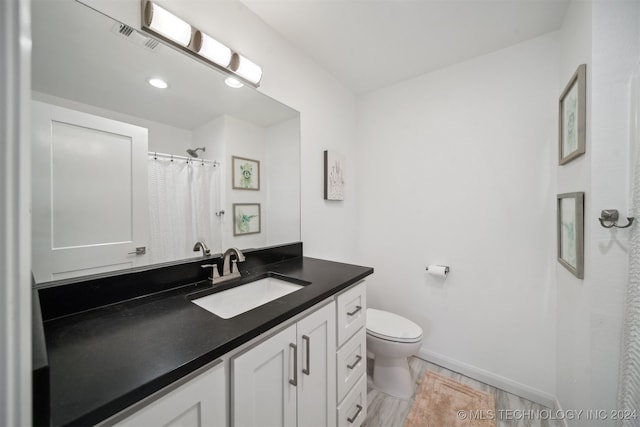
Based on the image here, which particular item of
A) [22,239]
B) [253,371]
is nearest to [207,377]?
[253,371]

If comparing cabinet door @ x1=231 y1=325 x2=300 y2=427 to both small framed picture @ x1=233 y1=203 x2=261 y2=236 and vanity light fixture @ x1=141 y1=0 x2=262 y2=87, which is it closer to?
small framed picture @ x1=233 y1=203 x2=261 y2=236

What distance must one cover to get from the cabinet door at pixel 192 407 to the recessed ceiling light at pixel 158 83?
113 cm

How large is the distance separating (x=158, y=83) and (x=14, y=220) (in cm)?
99

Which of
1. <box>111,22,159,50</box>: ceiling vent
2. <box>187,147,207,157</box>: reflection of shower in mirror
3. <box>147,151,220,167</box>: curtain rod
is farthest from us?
<box>187,147,207,157</box>: reflection of shower in mirror

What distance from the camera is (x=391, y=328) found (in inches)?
64.1

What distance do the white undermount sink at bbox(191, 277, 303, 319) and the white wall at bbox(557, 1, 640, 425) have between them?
4.15ft

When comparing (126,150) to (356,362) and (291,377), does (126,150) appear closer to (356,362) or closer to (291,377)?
(291,377)

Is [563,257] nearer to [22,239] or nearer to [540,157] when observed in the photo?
[540,157]

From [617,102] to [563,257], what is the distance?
0.80 meters

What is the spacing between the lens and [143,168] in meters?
0.97

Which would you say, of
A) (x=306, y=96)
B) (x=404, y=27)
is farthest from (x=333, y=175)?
(x=404, y=27)

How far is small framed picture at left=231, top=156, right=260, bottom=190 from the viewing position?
1331 mm

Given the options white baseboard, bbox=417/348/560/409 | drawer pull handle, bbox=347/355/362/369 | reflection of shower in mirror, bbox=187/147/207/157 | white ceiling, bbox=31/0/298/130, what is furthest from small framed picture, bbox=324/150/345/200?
white baseboard, bbox=417/348/560/409

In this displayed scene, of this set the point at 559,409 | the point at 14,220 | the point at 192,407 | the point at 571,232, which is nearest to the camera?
the point at 14,220
